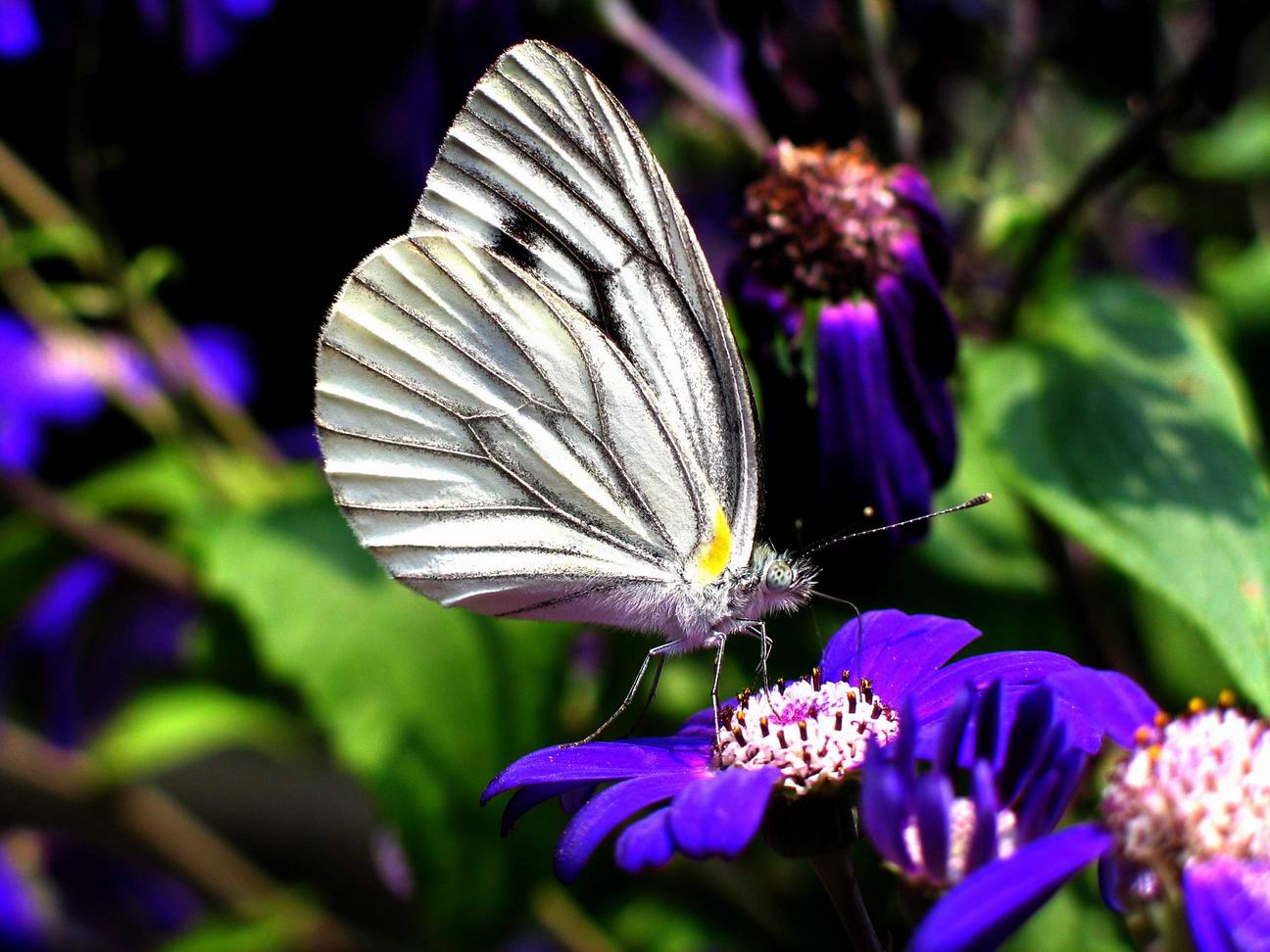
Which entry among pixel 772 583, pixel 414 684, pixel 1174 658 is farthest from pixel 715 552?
pixel 1174 658

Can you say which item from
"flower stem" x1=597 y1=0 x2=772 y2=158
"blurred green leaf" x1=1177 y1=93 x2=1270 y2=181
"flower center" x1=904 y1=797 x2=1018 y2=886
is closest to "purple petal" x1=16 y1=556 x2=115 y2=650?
"flower stem" x1=597 y1=0 x2=772 y2=158

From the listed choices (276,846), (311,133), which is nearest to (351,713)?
(311,133)

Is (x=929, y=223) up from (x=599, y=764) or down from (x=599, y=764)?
up

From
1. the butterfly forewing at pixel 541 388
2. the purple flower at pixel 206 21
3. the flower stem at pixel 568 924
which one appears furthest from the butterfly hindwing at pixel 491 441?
the flower stem at pixel 568 924

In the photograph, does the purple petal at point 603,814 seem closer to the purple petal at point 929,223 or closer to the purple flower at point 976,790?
the purple flower at point 976,790

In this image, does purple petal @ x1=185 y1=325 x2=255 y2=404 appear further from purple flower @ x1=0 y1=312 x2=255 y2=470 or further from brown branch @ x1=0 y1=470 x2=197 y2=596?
brown branch @ x1=0 y1=470 x2=197 y2=596

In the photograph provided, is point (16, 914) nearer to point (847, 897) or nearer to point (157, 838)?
point (157, 838)

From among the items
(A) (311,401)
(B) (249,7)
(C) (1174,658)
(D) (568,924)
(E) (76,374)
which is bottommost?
(D) (568,924)
